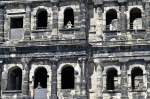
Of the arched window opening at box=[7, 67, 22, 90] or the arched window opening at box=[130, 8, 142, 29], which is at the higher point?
the arched window opening at box=[130, 8, 142, 29]

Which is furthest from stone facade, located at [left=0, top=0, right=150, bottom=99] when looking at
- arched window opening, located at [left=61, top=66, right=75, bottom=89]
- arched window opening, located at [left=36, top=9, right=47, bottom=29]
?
arched window opening, located at [left=36, top=9, right=47, bottom=29]

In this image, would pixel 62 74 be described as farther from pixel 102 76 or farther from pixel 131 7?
pixel 131 7

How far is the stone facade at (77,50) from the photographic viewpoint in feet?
121

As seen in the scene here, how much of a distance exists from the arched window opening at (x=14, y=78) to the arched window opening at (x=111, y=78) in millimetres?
6647

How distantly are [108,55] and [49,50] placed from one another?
430 cm

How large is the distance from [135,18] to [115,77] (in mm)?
4734

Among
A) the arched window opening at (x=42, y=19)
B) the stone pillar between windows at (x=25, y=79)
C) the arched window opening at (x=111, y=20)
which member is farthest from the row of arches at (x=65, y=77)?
the arched window opening at (x=42, y=19)

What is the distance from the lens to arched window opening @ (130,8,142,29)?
124 feet

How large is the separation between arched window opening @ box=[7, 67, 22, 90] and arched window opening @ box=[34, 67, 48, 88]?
1358 mm

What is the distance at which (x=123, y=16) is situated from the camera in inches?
1485

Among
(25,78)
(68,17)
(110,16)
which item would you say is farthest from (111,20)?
(25,78)

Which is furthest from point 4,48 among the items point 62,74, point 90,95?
point 90,95

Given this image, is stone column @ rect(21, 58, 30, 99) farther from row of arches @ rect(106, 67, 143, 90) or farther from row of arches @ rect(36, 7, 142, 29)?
row of arches @ rect(106, 67, 143, 90)

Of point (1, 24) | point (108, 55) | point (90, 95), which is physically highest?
point (1, 24)
